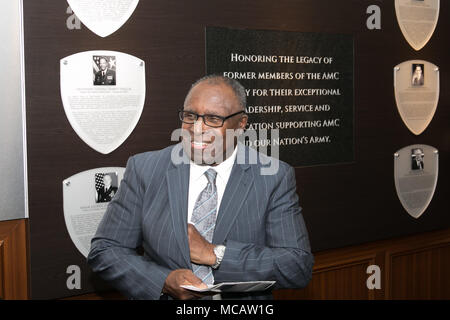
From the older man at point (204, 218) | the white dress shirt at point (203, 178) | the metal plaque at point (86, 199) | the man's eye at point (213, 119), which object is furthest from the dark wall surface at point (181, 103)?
the man's eye at point (213, 119)

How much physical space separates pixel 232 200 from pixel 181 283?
35 centimetres

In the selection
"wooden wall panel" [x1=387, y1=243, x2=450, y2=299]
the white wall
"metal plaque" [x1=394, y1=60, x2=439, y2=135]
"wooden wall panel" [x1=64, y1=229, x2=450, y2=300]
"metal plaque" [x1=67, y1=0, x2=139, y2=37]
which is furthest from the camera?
"wooden wall panel" [x1=387, y1=243, x2=450, y2=299]

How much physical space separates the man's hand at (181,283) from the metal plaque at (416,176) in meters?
2.01

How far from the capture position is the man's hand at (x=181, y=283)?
1.80 m

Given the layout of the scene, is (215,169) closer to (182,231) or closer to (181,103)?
(182,231)

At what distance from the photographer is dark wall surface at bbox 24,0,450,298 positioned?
7.68 feet

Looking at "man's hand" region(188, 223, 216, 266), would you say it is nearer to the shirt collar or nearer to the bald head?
the shirt collar

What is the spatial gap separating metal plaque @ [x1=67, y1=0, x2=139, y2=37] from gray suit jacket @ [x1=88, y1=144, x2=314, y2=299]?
718mm

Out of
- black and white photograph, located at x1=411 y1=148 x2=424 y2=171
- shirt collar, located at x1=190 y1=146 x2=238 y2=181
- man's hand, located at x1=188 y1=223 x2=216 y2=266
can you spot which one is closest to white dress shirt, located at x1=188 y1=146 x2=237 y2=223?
shirt collar, located at x1=190 y1=146 x2=238 y2=181

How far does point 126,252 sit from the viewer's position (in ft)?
6.41

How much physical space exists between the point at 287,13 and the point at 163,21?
2.42 feet

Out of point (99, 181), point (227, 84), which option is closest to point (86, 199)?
point (99, 181)
